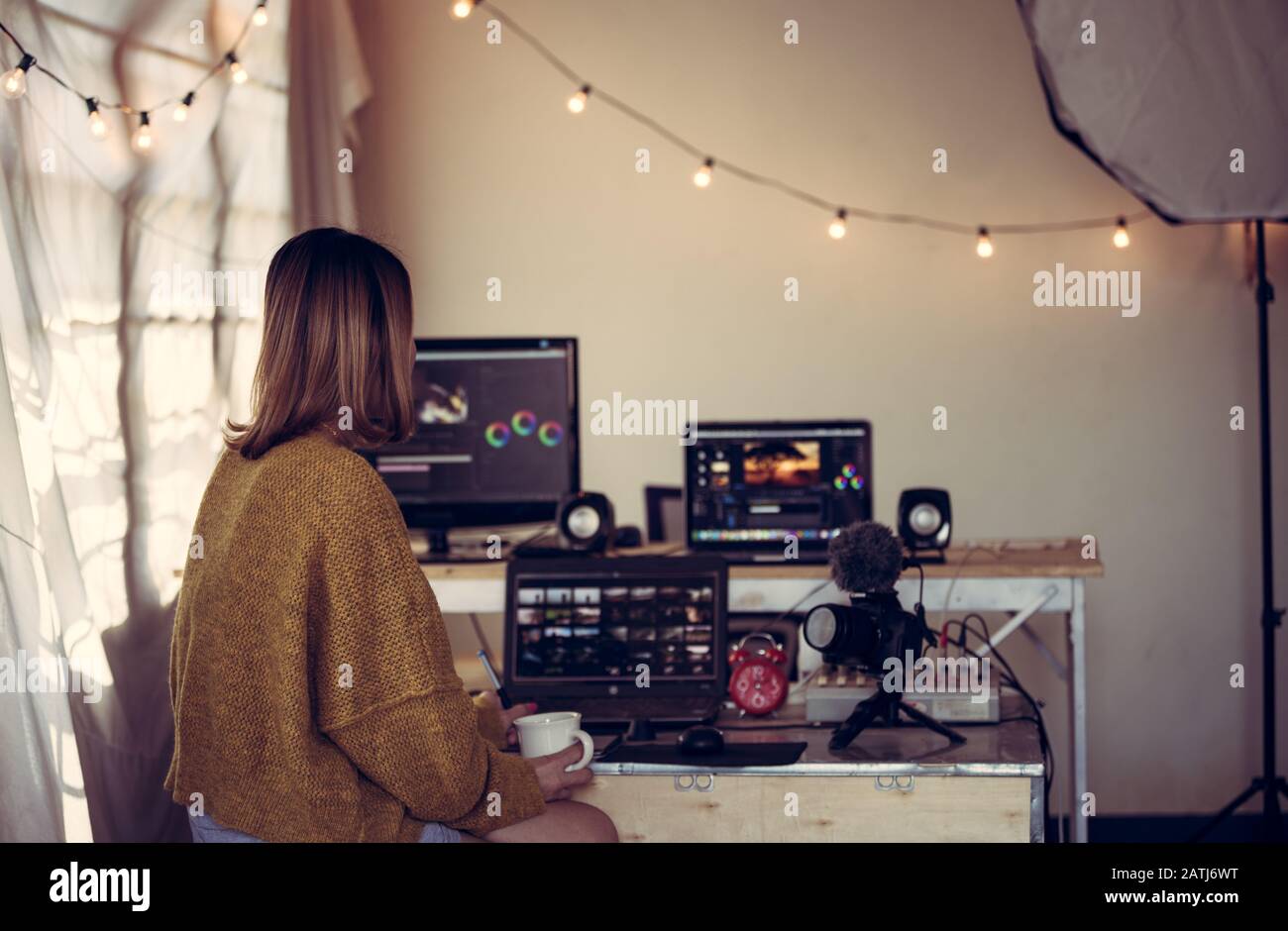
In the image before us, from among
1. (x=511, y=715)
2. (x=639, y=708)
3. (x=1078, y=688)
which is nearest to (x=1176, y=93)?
(x=1078, y=688)

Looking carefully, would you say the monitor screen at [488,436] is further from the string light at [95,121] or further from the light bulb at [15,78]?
the light bulb at [15,78]

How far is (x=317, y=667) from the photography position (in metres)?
1.52

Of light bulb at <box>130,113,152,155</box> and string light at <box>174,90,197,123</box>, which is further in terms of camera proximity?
string light at <box>174,90,197,123</box>

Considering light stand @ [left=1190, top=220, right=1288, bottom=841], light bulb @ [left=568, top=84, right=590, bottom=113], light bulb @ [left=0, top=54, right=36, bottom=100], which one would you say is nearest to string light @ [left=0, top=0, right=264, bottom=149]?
light bulb @ [left=0, top=54, right=36, bottom=100]

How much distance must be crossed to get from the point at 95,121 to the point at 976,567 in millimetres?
2099

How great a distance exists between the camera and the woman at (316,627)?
151 centimetres

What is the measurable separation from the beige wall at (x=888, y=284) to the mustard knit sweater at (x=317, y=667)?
2.95m

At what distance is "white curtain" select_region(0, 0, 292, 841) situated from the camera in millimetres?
2242

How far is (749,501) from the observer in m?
2.91

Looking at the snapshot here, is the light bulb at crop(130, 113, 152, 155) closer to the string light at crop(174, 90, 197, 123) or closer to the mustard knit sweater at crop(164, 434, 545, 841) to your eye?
the string light at crop(174, 90, 197, 123)

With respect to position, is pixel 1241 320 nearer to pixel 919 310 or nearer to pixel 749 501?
pixel 919 310

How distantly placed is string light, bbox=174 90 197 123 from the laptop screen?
5.09 ft
